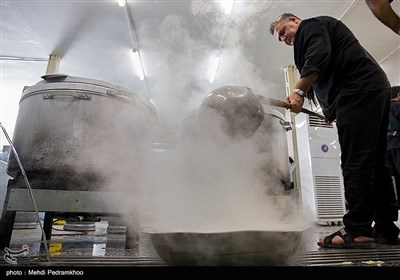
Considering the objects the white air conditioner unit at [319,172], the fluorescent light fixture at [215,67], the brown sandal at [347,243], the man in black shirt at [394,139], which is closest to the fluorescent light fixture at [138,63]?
the fluorescent light fixture at [215,67]

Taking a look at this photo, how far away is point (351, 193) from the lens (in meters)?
1.22

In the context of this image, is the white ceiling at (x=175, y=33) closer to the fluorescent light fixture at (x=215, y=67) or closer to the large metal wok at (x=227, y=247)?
A: the fluorescent light fixture at (x=215, y=67)

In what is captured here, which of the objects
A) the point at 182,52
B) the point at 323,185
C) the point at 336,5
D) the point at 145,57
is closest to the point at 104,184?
the point at 182,52

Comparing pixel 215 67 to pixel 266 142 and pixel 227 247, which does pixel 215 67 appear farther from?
pixel 227 247

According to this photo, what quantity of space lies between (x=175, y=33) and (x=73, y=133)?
2.17m

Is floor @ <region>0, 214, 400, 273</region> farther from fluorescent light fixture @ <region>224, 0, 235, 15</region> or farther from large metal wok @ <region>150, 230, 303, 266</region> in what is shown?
fluorescent light fixture @ <region>224, 0, 235, 15</region>

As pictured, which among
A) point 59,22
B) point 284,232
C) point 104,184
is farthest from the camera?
point 59,22

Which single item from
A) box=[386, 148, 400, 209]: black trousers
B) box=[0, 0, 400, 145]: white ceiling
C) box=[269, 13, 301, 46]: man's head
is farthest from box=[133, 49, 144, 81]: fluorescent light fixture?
box=[386, 148, 400, 209]: black trousers

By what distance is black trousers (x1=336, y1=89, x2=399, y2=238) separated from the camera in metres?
1.20

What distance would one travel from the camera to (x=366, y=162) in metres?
1.21

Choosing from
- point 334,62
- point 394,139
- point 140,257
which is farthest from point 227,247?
point 394,139

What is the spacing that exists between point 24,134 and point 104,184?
1.28ft

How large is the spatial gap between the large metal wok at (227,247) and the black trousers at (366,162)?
0.77 metres
